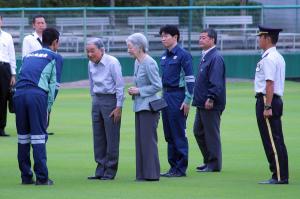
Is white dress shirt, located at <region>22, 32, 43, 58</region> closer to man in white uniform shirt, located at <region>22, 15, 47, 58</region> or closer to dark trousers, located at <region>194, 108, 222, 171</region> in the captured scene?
man in white uniform shirt, located at <region>22, 15, 47, 58</region>

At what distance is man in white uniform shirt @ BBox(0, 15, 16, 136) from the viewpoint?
18281 mm

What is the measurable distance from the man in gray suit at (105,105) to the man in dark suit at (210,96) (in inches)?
58.1

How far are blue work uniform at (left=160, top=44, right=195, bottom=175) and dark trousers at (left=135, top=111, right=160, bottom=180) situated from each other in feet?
1.88

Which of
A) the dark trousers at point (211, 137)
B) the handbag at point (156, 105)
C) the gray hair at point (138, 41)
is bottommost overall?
the dark trousers at point (211, 137)

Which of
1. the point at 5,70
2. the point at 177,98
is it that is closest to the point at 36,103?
the point at 177,98

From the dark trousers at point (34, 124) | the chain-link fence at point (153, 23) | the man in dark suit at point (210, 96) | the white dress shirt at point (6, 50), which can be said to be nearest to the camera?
the dark trousers at point (34, 124)

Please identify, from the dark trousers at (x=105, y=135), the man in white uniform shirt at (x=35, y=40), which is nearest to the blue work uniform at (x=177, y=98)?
the dark trousers at (x=105, y=135)

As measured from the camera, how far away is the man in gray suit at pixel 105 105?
1284 centimetres

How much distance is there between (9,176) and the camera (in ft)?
Result: 43.3

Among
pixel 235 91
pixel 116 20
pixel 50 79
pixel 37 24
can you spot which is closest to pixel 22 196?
pixel 50 79

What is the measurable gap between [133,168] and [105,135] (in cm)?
117

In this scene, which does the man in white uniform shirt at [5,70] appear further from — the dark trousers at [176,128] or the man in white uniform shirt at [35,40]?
the dark trousers at [176,128]

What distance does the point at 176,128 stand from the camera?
1341cm

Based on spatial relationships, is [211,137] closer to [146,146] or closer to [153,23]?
[146,146]
